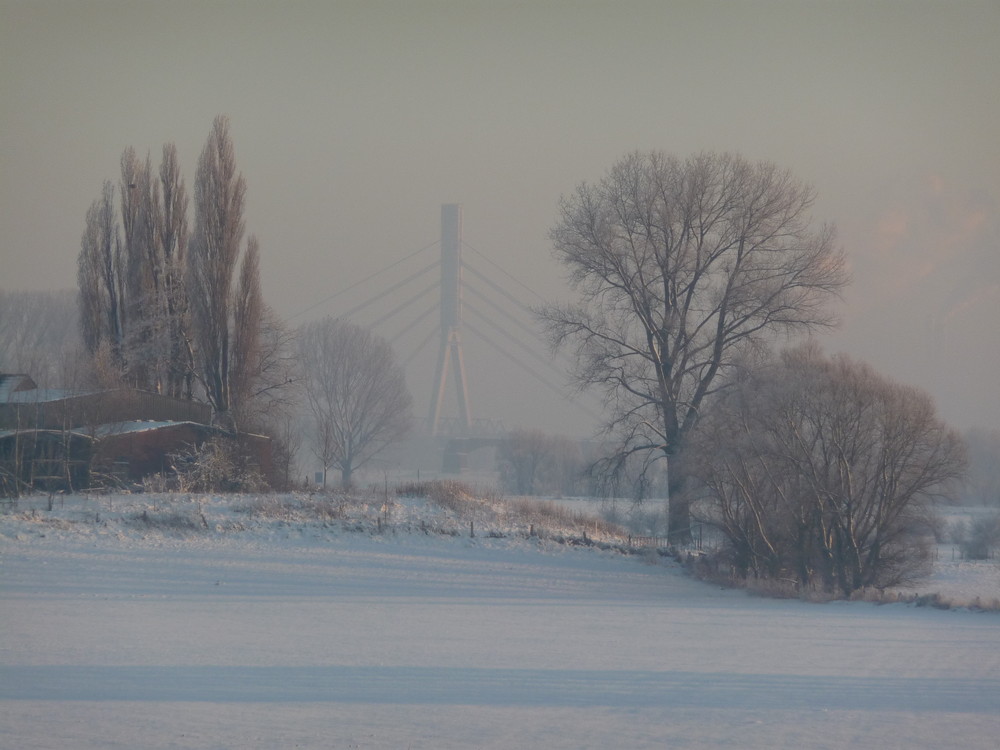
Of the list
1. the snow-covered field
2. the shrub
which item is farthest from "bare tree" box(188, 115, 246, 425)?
the shrub

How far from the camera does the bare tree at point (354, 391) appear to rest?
45.1 m

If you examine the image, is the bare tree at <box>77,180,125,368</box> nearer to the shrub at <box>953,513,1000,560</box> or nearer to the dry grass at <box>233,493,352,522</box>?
the dry grass at <box>233,493,352,522</box>

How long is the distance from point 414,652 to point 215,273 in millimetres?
19562

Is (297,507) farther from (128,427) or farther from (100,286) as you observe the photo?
(100,286)

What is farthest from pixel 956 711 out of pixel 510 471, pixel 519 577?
pixel 510 471

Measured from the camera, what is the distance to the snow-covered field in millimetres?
Answer: 6133

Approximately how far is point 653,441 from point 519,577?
6109 mm

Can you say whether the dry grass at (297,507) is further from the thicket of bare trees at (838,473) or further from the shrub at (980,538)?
the shrub at (980,538)

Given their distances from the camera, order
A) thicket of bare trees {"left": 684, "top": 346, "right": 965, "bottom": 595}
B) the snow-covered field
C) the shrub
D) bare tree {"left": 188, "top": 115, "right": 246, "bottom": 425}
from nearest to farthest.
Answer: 1. the snow-covered field
2. thicket of bare trees {"left": 684, "top": 346, "right": 965, "bottom": 595}
3. the shrub
4. bare tree {"left": 188, "top": 115, "right": 246, "bottom": 425}

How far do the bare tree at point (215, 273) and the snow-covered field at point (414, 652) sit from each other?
945cm

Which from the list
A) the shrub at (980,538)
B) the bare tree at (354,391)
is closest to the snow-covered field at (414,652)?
the shrub at (980,538)

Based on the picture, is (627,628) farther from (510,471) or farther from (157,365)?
(510,471)

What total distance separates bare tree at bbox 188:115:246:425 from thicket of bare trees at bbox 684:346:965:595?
1445 cm

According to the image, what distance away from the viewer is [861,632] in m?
10.7
